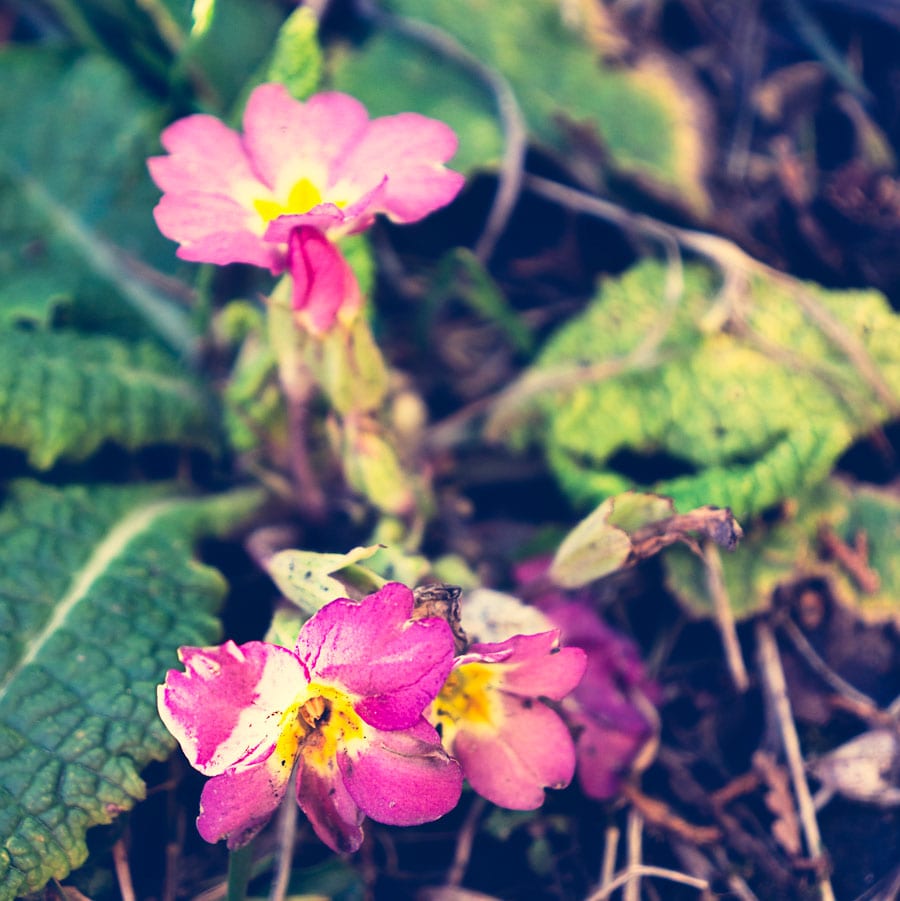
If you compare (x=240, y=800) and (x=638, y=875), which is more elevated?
(x=240, y=800)

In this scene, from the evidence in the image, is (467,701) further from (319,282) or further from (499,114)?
(499,114)

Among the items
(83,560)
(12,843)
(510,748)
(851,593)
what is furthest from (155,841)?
(851,593)

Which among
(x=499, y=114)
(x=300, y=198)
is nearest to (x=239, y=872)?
(x=300, y=198)

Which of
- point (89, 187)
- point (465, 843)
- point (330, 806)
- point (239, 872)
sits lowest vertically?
point (465, 843)

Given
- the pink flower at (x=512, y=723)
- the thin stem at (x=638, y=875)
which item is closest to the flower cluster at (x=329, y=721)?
the pink flower at (x=512, y=723)

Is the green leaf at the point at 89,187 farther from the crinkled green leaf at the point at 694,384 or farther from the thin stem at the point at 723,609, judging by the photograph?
the thin stem at the point at 723,609

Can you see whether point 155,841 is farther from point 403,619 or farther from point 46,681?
point 403,619

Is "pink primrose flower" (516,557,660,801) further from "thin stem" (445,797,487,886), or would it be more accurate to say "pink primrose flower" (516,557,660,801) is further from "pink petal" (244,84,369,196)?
"pink petal" (244,84,369,196)
